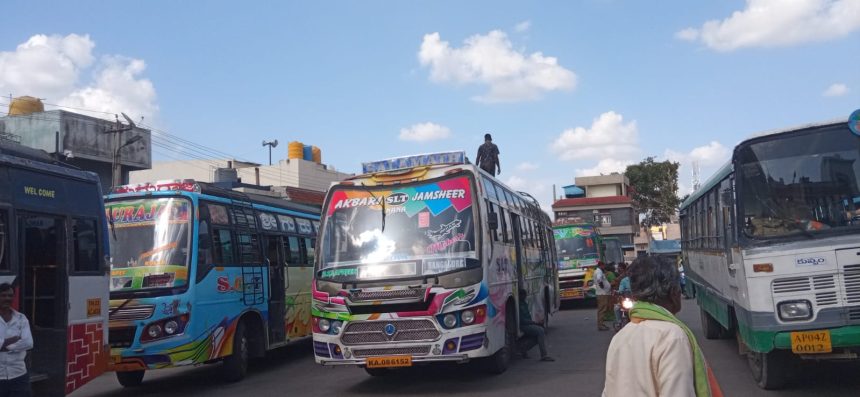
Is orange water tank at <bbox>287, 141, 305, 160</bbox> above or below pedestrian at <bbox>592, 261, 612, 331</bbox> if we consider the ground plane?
above

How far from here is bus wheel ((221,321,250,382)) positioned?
11266 millimetres

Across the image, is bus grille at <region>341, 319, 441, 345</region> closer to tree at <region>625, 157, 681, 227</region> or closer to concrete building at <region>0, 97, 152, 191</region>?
concrete building at <region>0, 97, 152, 191</region>

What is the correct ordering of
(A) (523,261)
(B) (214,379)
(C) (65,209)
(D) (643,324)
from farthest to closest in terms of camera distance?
(A) (523,261)
(B) (214,379)
(C) (65,209)
(D) (643,324)

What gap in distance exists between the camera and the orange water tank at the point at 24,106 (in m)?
28.5

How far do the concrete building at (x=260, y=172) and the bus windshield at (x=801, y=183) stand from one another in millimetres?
35380

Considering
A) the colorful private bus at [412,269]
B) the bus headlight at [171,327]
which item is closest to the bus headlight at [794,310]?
the colorful private bus at [412,269]

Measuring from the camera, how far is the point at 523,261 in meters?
13.0

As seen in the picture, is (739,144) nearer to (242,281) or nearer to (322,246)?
(322,246)

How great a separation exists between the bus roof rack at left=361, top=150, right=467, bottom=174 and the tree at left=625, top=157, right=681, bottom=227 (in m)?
52.0

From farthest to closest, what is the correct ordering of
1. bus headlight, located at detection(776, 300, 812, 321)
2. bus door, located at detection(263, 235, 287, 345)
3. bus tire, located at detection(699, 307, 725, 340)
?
bus tire, located at detection(699, 307, 725, 340), bus door, located at detection(263, 235, 287, 345), bus headlight, located at detection(776, 300, 812, 321)

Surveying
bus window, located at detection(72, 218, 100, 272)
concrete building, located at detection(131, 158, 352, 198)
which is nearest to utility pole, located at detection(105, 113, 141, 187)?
concrete building, located at detection(131, 158, 352, 198)

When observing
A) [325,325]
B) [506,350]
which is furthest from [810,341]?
[325,325]

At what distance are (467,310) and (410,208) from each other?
1.63 meters

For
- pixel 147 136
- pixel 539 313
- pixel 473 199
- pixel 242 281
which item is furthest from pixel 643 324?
pixel 147 136
